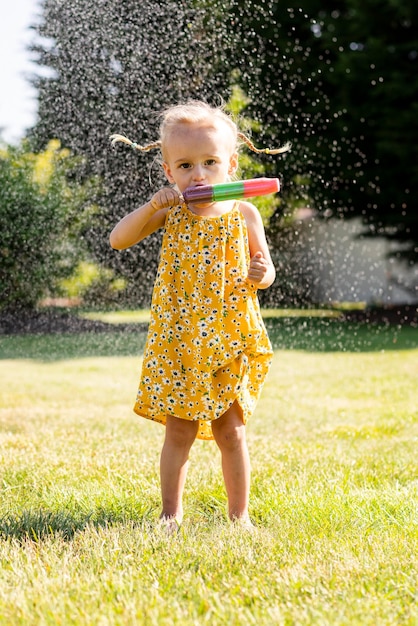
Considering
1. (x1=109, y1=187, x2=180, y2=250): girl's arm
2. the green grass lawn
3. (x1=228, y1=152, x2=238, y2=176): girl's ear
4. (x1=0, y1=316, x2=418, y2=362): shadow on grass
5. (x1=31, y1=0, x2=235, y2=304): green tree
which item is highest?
(x1=31, y1=0, x2=235, y2=304): green tree

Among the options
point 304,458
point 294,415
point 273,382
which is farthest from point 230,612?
point 273,382

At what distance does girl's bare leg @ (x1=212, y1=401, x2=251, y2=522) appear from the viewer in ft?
7.52

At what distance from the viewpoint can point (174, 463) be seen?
7.50ft

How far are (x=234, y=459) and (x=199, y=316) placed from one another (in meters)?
0.40

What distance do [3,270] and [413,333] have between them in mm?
4863

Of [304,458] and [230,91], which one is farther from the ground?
[230,91]

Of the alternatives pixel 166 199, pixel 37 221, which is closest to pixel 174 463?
pixel 166 199

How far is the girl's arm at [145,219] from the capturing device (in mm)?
2219

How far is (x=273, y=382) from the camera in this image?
5852 millimetres

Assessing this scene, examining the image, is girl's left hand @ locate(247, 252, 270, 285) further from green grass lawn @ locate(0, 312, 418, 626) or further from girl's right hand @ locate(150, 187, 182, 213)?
green grass lawn @ locate(0, 312, 418, 626)

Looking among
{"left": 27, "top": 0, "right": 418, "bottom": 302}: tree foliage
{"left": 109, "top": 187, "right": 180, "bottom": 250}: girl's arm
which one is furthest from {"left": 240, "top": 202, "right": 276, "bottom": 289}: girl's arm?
{"left": 27, "top": 0, "right": 418, "bottom": 302}: tree foliage

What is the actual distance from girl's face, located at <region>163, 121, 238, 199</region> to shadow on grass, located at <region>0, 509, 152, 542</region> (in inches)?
36.0

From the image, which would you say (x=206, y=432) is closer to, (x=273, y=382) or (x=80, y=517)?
(x=80, y=517)

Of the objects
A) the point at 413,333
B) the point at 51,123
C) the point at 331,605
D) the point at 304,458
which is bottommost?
the point at 413,333
